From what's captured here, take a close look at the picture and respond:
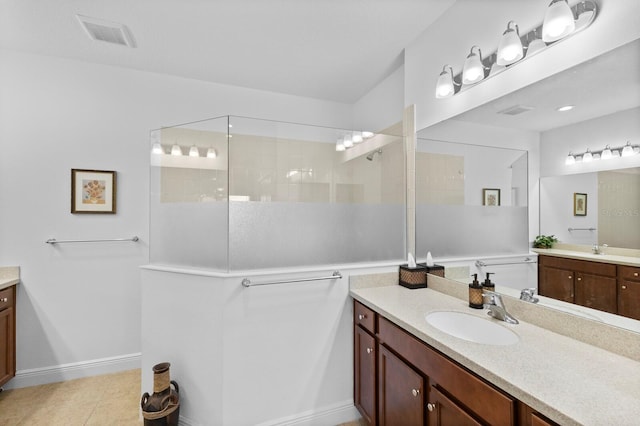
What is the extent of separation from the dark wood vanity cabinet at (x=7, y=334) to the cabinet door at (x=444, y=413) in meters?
3.06

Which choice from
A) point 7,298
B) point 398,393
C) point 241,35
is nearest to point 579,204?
point 398,393

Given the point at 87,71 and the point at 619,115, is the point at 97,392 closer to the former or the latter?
the point at 87,71

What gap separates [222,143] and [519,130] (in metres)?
1.66

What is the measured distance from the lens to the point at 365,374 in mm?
1827

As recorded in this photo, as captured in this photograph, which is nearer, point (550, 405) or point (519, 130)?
point (550, 405)

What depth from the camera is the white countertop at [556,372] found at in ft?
2.48

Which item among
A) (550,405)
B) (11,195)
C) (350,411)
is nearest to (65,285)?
(11,195)

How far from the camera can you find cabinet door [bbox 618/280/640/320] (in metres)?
1.04

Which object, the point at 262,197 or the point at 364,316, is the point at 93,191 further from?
the point at 364,316

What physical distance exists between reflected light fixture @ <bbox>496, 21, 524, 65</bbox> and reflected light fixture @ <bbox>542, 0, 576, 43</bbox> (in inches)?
5.4

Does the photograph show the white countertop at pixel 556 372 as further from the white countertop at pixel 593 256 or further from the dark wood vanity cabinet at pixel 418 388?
the white countertop at pixel 593 256

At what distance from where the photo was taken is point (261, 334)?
1.78 meters

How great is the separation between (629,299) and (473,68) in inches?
51.3

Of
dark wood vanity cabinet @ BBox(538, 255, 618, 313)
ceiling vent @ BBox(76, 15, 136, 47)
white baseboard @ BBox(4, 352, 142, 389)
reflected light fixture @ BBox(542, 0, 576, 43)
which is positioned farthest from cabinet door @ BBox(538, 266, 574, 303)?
white baseboard @ BBox(4, 352, 142, 389)
